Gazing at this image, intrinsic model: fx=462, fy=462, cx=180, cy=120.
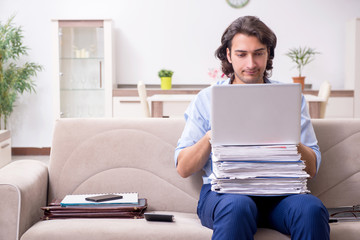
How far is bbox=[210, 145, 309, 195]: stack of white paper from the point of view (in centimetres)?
152

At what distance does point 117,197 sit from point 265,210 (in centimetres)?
59

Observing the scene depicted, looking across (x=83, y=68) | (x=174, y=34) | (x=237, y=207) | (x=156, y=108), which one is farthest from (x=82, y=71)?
(x=237, y=207)

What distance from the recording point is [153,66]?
5773mm

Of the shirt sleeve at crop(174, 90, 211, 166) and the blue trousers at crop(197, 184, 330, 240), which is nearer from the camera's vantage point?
the blue trousers at crop(197, 184, 330, 240)

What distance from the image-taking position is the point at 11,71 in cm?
541

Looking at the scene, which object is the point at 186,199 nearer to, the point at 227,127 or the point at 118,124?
the point at 118,124

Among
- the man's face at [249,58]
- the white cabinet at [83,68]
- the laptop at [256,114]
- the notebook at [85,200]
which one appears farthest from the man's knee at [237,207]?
the white cabinet at [83,68]

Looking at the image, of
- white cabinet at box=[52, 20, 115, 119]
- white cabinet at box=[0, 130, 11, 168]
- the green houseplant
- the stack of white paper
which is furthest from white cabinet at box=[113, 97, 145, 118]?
the stack of white paper

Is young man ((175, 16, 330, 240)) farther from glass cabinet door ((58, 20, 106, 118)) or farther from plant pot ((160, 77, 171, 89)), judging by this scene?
glass cabinet door ((58, 20, 106, 118))

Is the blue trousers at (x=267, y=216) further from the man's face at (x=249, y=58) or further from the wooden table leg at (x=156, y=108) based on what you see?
the wooden table leg at (x=156, y=108)

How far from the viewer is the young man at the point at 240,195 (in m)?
1.46

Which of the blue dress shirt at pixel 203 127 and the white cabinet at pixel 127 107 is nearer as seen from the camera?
the blue dress shirt at pixel 203 127

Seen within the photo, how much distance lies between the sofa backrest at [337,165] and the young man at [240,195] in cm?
20

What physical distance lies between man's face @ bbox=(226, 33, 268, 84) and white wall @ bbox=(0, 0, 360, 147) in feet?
12.7
